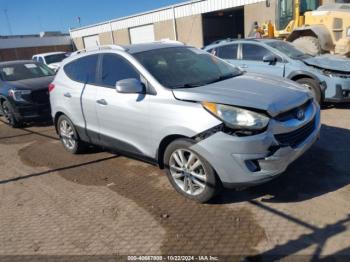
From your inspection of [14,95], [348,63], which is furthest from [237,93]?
[14,95]

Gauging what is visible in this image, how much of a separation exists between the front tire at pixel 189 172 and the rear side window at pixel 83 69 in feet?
6.12

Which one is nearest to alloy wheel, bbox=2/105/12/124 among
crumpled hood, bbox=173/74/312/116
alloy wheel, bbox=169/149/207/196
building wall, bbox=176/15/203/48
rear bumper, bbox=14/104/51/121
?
rear bumper, bbox=14/104/51/121

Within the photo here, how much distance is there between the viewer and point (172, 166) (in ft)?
13.9

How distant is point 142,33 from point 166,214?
30.7 meters

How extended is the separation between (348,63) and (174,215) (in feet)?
18.4

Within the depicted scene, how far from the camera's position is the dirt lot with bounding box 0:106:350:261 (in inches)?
131

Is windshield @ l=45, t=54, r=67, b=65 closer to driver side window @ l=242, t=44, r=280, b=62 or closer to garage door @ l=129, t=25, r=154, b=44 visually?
garage door @ l=129, t=25, r=154, b=44

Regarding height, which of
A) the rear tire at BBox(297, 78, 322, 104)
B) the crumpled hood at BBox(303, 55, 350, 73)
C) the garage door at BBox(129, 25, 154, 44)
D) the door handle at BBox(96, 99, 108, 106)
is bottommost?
the garage door at BBox(129, 25, 154, 44)

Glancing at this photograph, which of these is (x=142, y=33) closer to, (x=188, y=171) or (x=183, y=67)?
(x=183, y=67)

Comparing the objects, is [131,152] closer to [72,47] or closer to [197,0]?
[197,0]

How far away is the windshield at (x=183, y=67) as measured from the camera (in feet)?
14.5

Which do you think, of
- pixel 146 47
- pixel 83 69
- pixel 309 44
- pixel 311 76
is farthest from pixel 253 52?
pixel 83 69

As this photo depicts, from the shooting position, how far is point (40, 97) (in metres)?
8.76

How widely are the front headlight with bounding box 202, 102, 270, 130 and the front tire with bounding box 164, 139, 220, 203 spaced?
433 mm
